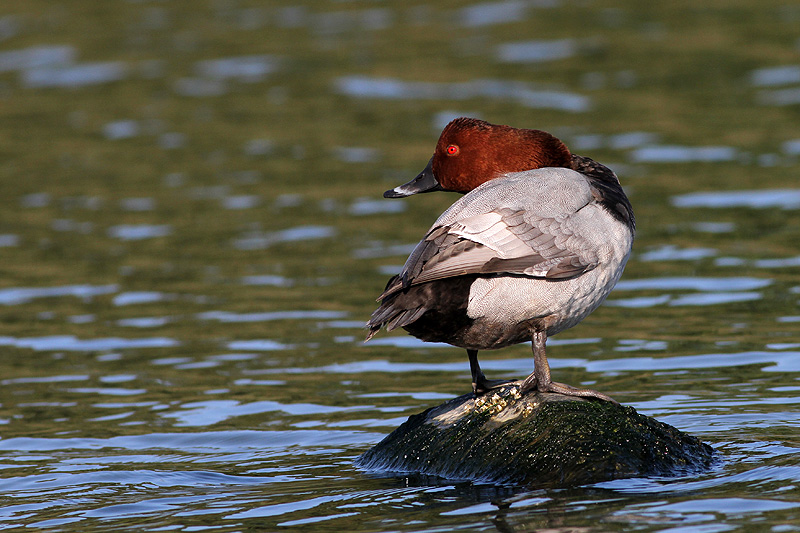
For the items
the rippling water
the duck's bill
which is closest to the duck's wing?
the duck's bill

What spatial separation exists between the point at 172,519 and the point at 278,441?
4.93 ft

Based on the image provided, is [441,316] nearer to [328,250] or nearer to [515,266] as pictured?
[515,266]

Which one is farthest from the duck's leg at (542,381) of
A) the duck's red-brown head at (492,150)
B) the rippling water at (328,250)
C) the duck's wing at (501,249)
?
the duck's red-brown head at (492,150)

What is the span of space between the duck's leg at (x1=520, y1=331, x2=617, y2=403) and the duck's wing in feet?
1.06

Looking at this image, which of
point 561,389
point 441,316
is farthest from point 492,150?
point 561,389

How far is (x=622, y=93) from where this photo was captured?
47.1 ft

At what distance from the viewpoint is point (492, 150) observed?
19.1ft

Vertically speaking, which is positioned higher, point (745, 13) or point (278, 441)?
point (745, 13)

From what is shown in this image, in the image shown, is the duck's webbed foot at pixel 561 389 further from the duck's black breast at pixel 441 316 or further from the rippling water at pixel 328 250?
the rippling water at pixel 328 250

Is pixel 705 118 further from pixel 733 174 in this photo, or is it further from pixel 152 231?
pixel 152 231

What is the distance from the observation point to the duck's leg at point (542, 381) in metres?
5.36

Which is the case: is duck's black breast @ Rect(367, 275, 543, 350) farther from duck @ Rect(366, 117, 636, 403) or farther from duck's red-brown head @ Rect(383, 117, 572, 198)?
duck's red-brown head @ Rect(383, 117, 572, 198)

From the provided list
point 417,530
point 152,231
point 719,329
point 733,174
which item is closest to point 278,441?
point 417,530

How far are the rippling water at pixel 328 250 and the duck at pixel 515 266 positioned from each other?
696 mm
